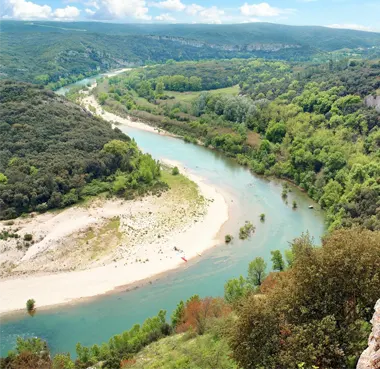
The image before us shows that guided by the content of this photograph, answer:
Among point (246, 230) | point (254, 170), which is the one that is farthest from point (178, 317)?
point (254, 170)

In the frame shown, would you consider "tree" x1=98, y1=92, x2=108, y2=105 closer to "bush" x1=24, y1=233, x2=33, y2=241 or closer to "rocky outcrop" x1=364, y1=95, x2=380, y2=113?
"rocky outcrop" x1=364, y1=95, x2=380, y2=113

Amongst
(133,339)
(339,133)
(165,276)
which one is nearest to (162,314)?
(133,339)

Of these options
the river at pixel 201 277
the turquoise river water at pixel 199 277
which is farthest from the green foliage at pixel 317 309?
the turquoise river water at pixel 199 277

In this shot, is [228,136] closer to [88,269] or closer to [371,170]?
[371,170]

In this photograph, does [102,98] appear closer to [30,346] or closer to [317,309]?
[30,346]

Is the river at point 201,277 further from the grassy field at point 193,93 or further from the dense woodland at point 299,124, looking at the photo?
the grassy field at point 193,93
